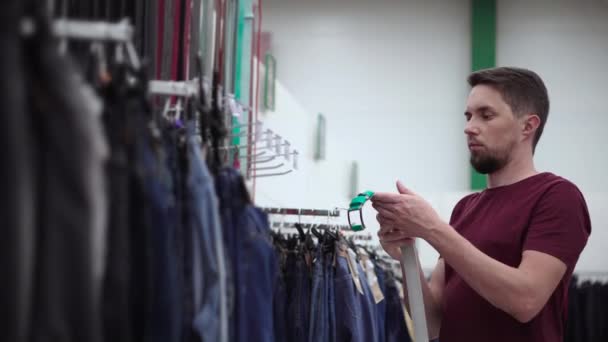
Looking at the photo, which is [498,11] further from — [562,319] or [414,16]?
[562,319]

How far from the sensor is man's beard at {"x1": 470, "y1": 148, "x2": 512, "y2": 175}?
194 centimetres

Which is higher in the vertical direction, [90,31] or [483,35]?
[483,35]

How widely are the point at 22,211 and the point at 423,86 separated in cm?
661

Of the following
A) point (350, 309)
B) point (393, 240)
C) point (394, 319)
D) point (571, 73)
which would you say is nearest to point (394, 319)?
point (394, 319)

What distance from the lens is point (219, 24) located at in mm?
2271

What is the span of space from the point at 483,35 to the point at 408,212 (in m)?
5.58

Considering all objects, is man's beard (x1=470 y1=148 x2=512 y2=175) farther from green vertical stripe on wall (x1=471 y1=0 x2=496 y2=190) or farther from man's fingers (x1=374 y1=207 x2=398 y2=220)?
green vertical stripe on wall (x1=471 y1=0 x2=496 y2=190)

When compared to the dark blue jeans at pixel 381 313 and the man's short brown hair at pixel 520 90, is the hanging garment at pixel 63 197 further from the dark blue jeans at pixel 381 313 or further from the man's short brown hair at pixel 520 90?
the dark blue jeans at pixel 381 313

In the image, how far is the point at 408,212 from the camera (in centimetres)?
176

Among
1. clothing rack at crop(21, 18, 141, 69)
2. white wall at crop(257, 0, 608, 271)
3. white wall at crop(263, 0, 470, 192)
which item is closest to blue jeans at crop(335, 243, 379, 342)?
clothing rack at crop(21, 18, 141, 69)

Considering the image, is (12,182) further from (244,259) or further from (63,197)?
(244,259)

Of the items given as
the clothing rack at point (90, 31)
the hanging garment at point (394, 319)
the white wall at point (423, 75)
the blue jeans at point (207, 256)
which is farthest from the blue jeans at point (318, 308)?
the white wall at point (423, 75)

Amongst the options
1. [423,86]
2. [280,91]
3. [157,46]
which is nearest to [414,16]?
[423,86]

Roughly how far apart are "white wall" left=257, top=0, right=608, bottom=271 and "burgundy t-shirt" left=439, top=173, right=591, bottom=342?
4354 mm
